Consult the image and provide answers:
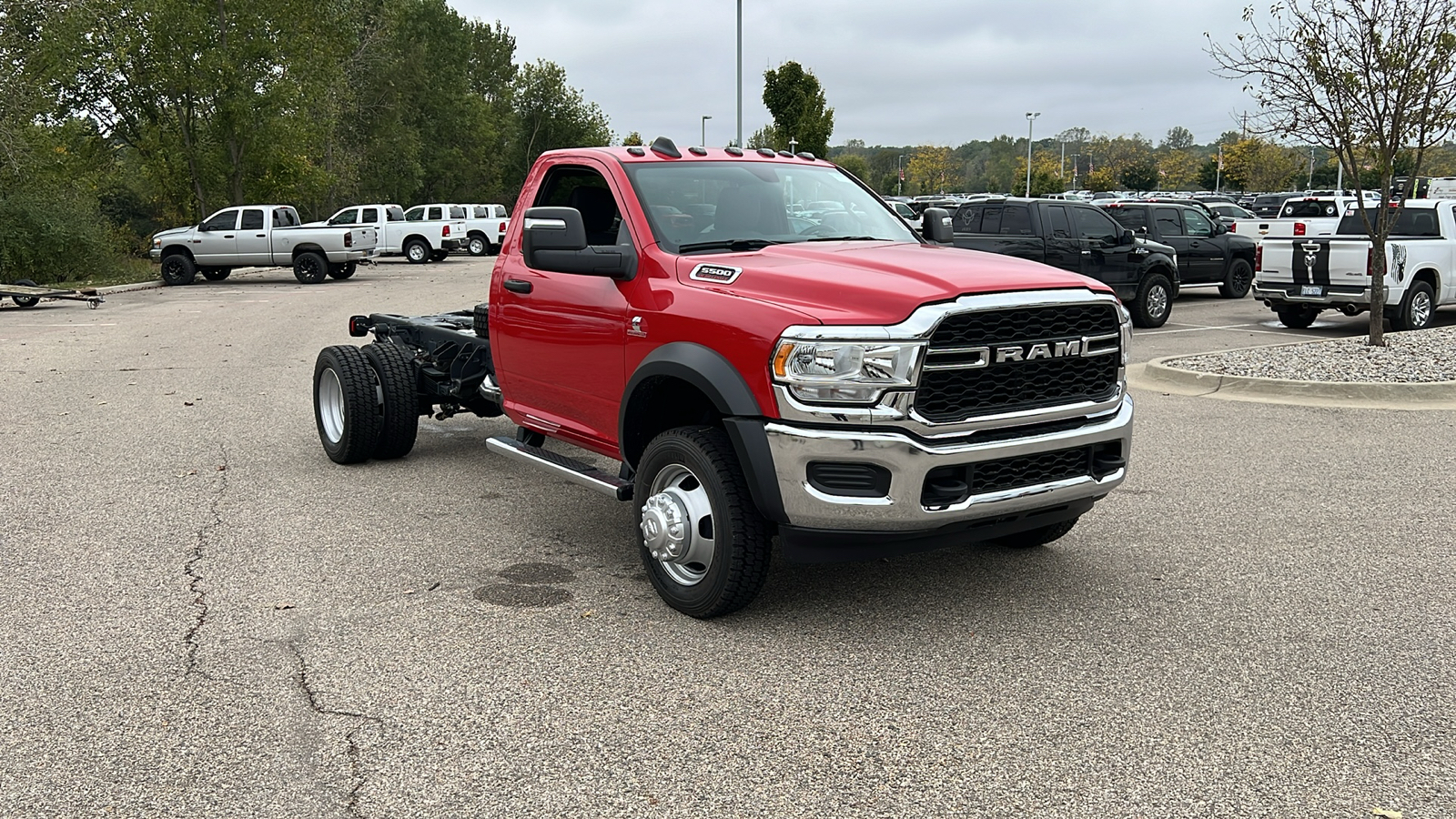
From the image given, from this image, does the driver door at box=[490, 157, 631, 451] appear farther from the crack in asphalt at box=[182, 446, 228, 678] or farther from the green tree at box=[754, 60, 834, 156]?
the green tree at box=[754, 60, 834, 156]

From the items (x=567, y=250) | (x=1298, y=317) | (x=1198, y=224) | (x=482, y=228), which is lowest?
(x=1298, y=317)

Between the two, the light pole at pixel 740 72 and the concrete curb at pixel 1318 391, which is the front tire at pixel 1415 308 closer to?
the concrete curb at pixel 1318 391

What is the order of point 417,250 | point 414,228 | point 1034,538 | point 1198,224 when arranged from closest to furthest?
point 1034,538 → point 1198,224 → point 414,228 → point 417,250

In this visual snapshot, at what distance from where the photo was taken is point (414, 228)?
3928cm

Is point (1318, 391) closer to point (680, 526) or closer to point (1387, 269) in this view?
point (1387, 269)

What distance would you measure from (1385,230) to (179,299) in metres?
21.8

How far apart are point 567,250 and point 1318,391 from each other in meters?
7.93

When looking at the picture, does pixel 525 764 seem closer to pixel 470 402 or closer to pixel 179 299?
pixel 470 402

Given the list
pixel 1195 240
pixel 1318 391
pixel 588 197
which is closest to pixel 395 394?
pixel 588 197

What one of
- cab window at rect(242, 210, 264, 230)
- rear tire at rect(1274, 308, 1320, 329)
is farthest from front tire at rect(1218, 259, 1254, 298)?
cab window at rect(242, 210, 264, 230)

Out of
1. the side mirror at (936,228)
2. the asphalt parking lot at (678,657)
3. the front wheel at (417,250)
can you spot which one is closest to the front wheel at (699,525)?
the asphalt parking lot at (678,657)

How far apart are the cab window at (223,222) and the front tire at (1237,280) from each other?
2281 centimetres

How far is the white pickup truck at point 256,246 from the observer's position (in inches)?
1179

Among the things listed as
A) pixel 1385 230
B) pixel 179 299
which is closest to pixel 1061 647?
pixel 1385 230
